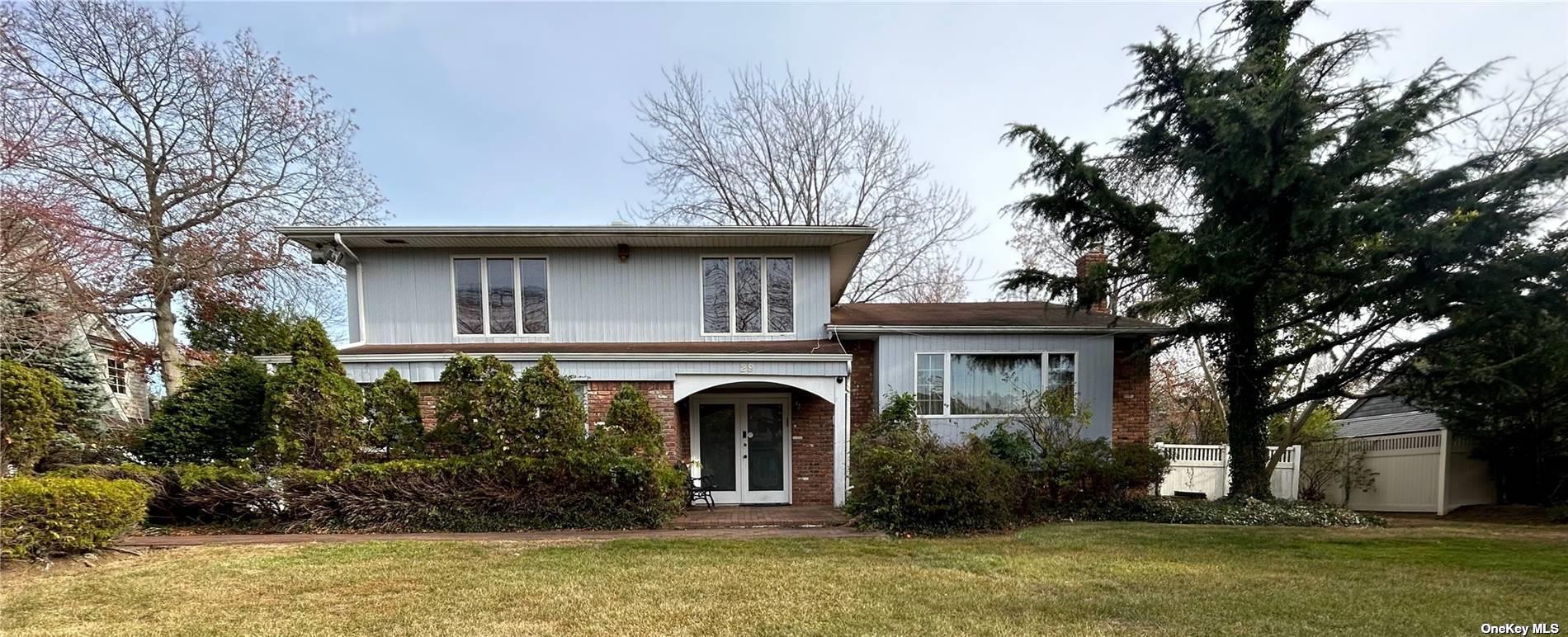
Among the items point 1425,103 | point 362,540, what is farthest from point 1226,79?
point 362,540

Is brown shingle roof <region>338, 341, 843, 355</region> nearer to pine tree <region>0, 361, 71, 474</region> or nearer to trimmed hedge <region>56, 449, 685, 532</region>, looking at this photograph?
trimmed hedge <region>56, 449, 685, 532</region>

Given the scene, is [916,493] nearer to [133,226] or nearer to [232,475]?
[232,475]

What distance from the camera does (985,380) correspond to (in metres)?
10.4

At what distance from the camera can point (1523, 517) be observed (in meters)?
9.88

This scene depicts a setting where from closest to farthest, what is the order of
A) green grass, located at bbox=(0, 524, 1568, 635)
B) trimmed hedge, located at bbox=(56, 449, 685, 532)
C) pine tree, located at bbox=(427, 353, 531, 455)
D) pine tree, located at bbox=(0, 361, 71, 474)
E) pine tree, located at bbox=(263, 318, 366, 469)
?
green grass, located at bbox=(0, 524, 1568, 635), pine tree, located at bbox=(0, 361, 71, 474), trimmed hedge, located at bbox=(56, 449, 685, 532), pine tree, located at bbox=(263, 318, 366, 469), pine tree, located at bbox=(427, 353, 531, 455)

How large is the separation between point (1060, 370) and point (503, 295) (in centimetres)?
1009

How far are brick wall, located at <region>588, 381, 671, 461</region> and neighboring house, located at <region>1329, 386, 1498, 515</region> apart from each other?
38.7ft

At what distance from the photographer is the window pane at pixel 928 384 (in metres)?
10.3

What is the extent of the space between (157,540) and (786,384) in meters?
7.99

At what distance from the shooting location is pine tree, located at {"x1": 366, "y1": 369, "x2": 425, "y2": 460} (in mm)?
8156

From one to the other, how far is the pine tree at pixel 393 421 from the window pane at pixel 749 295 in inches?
207

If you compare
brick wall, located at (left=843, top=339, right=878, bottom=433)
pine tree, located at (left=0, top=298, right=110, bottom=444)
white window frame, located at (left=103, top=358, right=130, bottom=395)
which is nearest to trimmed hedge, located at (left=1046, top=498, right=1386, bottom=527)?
brick wall, located at (left=843, top=339, right=878, bottom=433)

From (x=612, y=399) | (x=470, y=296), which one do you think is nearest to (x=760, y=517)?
(x=612, y=399)

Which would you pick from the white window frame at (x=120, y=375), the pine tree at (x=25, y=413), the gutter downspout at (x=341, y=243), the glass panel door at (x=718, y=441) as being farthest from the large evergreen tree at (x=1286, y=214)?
the white window frame at (x=120, y=375)
